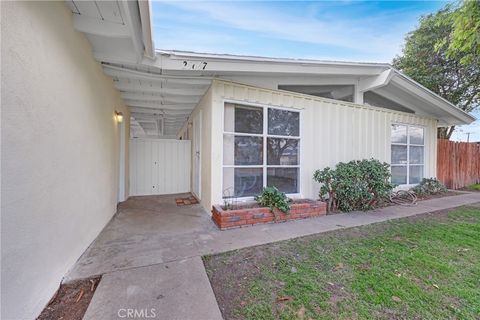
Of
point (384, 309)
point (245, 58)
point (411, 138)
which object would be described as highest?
point (245, 58)

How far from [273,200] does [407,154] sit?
5520 mm

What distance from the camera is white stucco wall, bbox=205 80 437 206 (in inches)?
161

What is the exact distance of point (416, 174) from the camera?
6906mm

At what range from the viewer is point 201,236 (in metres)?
3.25

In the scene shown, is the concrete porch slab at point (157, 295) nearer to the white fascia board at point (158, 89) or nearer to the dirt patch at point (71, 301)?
the dirt patch at point (71, 301)

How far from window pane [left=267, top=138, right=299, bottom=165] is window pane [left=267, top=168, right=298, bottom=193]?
0.60 feet

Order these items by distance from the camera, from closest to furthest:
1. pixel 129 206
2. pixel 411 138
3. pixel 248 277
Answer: pixel 248 277
pixel 129 206
pixel 411 138

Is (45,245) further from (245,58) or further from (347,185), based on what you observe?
(347,185)

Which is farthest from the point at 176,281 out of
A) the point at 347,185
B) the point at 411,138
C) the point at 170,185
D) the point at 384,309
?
the point at 411,138

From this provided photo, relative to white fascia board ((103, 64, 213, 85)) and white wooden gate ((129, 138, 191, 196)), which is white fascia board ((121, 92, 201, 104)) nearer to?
white fascia board ((103, 64, 213, 85))

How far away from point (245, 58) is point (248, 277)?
3480 mm

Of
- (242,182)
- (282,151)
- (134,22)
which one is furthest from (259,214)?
(134,22)

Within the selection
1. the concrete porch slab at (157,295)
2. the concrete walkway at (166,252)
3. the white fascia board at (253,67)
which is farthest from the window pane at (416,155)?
the concrete porch slab at (157,295)

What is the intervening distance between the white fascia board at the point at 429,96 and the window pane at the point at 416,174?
6.58 feet
